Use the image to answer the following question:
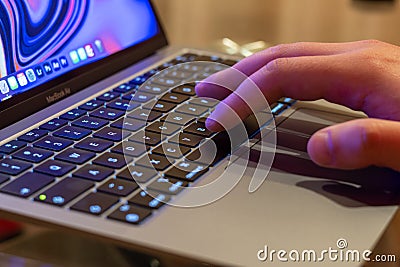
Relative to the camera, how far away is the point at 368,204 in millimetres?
549

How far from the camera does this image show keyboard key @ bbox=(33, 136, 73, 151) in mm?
627

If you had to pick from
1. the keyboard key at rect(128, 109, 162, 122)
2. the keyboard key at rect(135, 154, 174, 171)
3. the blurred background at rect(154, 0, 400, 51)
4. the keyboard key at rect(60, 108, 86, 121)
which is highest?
the keyboard key at rect(60, 108, 86, 121)

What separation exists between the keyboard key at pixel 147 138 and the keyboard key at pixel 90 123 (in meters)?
0.04

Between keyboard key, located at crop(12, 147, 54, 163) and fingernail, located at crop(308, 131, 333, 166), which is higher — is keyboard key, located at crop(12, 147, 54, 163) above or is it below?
above

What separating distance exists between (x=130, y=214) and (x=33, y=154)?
14 cm

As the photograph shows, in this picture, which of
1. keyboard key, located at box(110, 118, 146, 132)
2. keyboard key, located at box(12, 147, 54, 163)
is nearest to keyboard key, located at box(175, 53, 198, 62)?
keyboard key, located at box(110, 118, 146, 132)

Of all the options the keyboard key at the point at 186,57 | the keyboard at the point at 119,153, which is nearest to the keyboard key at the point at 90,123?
the keyboard at the point at 119,153

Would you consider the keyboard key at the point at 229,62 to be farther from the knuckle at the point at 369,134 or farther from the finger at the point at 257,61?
the knuckle at the point at 369,134

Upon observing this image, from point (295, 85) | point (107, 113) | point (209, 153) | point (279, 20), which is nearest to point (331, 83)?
point (295, 85)

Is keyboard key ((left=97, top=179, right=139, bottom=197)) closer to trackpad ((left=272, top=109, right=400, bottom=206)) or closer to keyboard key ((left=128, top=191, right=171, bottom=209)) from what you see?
keyboard key ((left=128, top=191, right=171, bottom=209))

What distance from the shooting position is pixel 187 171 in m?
0.59

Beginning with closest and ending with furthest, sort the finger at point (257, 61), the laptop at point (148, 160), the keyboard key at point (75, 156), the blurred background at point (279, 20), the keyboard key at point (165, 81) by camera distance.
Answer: the laptop at point (148, 160), the keyboard key at point (75, 156), the finger at point (257, 61), the keyboard key at point (165, 81), the blurred background at point (279, 20)

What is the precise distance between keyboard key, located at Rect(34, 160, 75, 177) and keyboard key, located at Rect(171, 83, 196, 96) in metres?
0.23

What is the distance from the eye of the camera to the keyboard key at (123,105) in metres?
0.74
